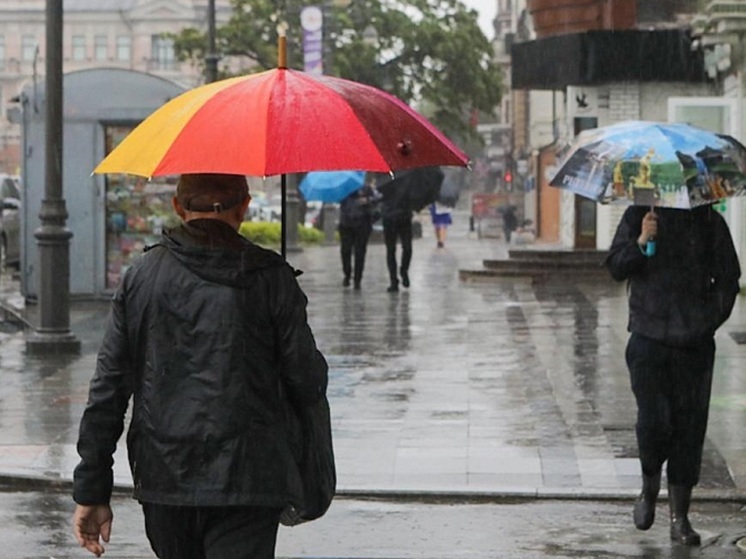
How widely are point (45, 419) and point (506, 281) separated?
53.3 ft

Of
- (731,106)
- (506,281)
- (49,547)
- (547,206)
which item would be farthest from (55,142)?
(547,206)

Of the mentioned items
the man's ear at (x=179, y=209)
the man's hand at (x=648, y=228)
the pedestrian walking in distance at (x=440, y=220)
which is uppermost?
the man's ear at (x=179, y=209)

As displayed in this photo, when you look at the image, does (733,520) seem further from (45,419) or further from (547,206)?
(547,206)

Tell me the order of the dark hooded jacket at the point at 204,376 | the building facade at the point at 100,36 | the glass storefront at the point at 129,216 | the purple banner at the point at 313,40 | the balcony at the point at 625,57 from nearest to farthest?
the dark hooded jacket at the point at 204,376, the glass storefront at the point at 129,216, the balcony at the point at 625,57, the purple banner at the point at 313,40, the building facade at the point at 100,36

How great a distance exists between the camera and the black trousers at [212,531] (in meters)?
4.79

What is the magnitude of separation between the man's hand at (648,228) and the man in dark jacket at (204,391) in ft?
11.1

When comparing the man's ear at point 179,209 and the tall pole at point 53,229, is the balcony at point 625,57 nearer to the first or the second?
the tall pole at point 53,229

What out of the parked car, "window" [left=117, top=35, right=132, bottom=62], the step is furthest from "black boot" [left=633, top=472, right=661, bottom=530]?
"window" [left=117, top=35, right=132, bottom=62]

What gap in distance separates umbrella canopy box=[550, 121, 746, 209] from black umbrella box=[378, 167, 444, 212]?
15.3 metres

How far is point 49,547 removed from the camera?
26.9ft

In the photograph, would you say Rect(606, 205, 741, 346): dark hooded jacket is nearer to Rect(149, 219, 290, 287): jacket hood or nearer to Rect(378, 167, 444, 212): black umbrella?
Rect(149, 219, 290, 287): jacket hood

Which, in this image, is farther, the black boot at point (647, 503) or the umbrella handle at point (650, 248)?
the black boot at point (647, 503)

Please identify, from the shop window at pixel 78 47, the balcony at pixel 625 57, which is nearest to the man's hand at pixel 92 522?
the balcony at pixel 625 57

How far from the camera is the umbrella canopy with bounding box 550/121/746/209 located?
798cm
